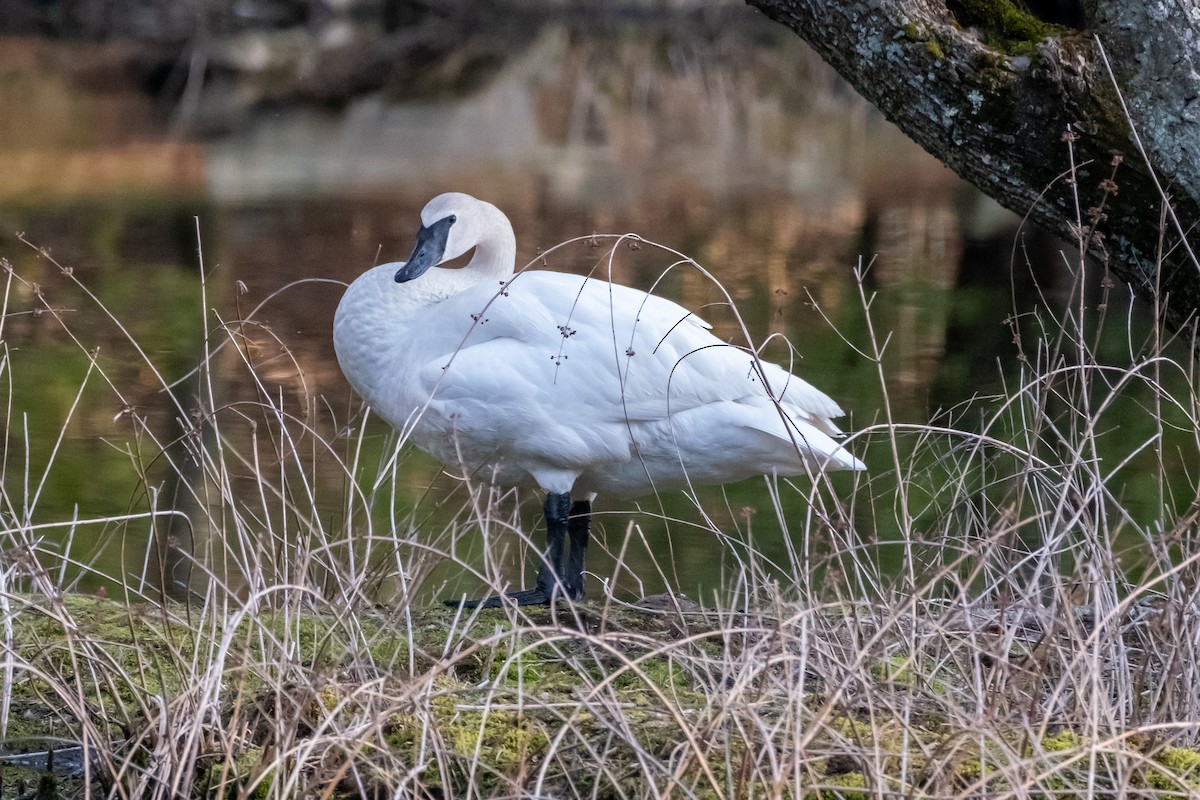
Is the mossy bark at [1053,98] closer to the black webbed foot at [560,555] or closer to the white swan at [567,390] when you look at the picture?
the white swan at [567,390]

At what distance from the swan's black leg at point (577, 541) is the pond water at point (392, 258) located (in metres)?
0.35

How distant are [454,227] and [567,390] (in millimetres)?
778

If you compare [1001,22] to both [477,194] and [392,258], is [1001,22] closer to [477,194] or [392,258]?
[392,258]

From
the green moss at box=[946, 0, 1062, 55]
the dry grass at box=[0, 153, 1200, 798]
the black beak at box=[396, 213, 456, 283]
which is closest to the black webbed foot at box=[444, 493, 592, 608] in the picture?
the dry grass at box=[0, 153, 1200, 798]

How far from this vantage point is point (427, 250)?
4281 mm

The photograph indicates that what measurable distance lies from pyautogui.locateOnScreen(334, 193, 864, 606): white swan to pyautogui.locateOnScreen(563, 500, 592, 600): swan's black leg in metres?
0.16

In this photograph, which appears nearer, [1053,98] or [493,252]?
[1053,98]

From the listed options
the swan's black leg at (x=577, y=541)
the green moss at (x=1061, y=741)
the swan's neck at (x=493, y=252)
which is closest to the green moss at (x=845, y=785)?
the green moss at (x=1061, y=741)

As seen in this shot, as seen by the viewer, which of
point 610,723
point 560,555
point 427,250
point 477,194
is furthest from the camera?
point 477,194

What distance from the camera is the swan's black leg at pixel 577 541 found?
170 inches

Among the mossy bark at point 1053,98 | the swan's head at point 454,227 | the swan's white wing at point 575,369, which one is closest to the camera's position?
the mossy bark at point 1053,98

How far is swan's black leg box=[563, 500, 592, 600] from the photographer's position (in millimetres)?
4328

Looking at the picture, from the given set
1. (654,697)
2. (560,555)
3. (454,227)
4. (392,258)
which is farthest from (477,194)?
(654,697)

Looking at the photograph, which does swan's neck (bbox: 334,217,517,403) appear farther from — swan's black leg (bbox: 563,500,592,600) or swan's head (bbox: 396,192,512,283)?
swan's black leg (bbox: 563,500,592,600)
